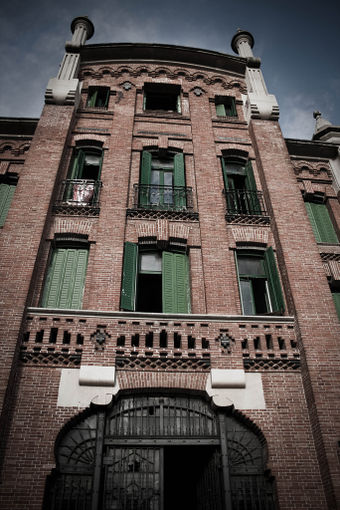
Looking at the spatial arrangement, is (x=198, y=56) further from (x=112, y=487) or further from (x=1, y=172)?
(x=112, y=487)

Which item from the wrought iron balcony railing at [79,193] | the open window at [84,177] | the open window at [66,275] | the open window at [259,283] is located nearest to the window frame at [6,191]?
the wrought iron balcony railing at [79,193]

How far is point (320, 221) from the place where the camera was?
1384 centimetres

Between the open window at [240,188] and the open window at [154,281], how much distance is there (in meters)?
2.62

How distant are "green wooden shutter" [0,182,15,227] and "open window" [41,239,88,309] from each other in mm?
2657

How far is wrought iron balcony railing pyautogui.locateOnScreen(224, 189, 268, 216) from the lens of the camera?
12242 mm

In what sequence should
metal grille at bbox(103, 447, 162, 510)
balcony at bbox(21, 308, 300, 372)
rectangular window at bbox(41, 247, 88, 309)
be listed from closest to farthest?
metal grille at bbox(103, 447, 162, 510)
balcony at bbox(21, 308, 300, 372)
rectangular window at bbox(41, 247, 88, 309)

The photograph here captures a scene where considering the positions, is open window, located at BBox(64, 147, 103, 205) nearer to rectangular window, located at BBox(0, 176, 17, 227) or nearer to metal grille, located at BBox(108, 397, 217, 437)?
rectangular window, located at BBox(0, 176, 17, 227)

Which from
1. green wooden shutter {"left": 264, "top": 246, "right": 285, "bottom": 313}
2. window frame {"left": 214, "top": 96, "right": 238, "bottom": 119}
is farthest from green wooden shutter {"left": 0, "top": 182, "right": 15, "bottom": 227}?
window frame {"left": 214, "top": 96, "right": 238, "bottom": 119}

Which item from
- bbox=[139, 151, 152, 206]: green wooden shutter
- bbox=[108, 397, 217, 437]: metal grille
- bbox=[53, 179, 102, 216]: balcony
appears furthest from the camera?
bbox=[139, 151, 152, 206]: green wooden shutter

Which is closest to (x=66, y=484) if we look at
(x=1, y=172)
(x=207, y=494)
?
(x=207, y=494)

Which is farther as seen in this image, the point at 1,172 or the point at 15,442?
the point at 1,172

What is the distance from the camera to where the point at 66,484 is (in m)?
7.45

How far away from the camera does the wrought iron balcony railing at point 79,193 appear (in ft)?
39.2

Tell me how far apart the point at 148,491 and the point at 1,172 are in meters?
10.8
